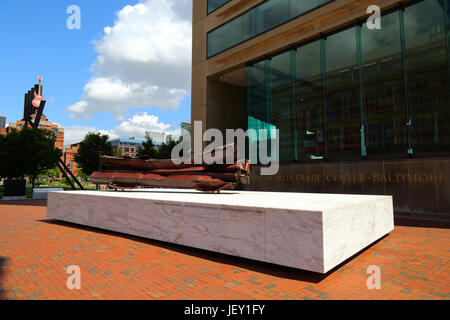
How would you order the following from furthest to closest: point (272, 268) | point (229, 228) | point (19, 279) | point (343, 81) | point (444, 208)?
point (343, 81) → point (444, 208) → point (229, 228) → point (272, 268) → point (19, 279)

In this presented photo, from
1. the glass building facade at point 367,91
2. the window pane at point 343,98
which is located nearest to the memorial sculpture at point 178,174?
the window pane at point 343,98

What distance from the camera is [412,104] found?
1228 centimetres

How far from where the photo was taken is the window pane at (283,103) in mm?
16281

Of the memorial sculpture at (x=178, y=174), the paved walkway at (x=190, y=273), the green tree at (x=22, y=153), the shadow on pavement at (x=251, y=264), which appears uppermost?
the green tree at (x=22, y=153)

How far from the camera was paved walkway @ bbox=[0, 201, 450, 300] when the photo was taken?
12.9 feet

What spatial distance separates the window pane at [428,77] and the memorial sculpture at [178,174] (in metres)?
8.27

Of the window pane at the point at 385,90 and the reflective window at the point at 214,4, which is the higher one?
the reflective window at the point at 214,4

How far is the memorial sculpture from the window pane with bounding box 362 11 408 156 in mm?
7558

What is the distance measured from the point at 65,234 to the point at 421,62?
15289mm

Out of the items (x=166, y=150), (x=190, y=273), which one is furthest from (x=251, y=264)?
(x=166, y=150)

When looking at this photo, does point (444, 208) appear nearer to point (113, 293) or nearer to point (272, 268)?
point (272, 268)

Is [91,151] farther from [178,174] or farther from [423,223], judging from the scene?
[423,223]

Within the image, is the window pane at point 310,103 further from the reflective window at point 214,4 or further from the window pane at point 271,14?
the reflective window at point 214,4
